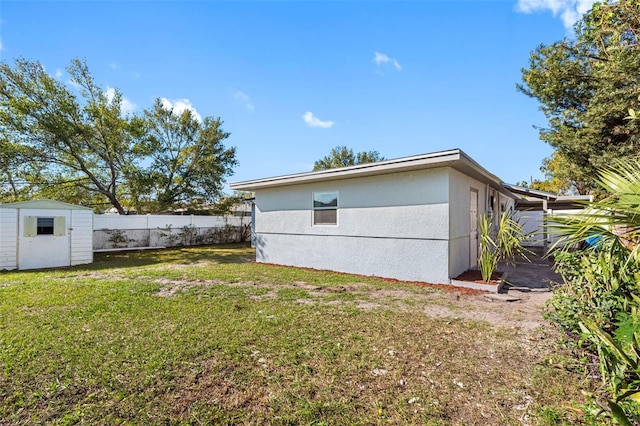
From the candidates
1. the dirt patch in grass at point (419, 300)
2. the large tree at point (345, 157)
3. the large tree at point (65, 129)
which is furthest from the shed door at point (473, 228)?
the large tree at point (345, 157)

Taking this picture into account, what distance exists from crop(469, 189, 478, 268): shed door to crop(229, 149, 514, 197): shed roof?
58 centimetres

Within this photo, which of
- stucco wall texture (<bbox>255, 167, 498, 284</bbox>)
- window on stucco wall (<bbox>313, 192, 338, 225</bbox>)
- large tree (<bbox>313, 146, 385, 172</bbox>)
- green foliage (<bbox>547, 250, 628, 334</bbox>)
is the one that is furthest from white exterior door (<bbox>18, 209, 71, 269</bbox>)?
large tree (<bbox>313, 146, 385, 172</bbox>)

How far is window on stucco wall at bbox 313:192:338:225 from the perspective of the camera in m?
8.23

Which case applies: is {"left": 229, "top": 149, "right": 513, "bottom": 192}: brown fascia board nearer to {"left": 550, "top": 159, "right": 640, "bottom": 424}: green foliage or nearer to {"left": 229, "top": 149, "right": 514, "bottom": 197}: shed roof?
{"left": 229, "top": 149, "right": 514, "bottom": 197}: shed roof

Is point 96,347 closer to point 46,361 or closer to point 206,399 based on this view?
point 46,361

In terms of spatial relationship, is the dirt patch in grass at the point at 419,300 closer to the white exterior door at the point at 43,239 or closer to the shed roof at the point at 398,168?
the shed roof at the point at 398,168

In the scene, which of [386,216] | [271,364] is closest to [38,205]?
[271,364]

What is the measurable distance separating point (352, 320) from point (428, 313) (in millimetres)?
1270

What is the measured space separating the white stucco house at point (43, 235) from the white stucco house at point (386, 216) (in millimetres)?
5748

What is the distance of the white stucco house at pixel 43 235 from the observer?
8509mm

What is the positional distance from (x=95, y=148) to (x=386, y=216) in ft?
48.5

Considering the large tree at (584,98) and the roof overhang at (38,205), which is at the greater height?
the large tree at (584,98)

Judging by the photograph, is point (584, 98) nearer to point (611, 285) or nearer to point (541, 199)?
point (541, 199)

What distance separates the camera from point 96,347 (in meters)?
3.27
